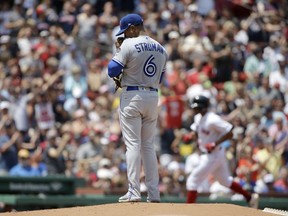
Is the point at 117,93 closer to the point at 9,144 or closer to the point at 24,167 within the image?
the point at 9,144

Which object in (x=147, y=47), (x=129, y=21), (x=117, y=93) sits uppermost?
(x=129, y=21)

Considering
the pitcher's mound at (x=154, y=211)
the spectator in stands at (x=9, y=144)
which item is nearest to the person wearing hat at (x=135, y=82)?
the pitcher's mound at (x=154, y=211)

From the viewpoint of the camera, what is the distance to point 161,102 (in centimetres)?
2105

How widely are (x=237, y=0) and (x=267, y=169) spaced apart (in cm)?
684

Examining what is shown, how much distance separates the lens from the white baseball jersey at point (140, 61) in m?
12.2

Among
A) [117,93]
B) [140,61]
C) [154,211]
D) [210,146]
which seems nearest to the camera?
[154,211]

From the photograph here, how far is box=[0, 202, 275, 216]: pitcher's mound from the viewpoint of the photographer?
36.9ft

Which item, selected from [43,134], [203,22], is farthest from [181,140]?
[203,22]

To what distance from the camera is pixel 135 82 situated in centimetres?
1229

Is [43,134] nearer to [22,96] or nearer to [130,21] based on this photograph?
[22,96]

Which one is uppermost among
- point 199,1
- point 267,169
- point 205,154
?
point 199,1

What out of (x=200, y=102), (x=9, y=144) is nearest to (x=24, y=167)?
(x=9, y=144)

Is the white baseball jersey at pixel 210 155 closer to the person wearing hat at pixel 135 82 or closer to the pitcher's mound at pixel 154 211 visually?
the person wearing hat at pixel 135 82

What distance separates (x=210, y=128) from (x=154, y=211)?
4513 mm
